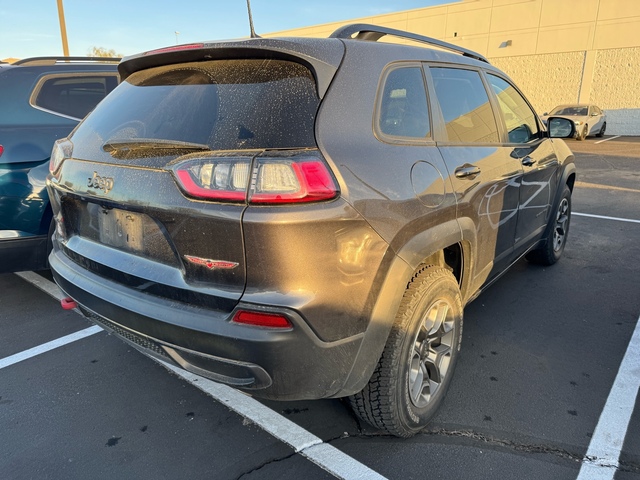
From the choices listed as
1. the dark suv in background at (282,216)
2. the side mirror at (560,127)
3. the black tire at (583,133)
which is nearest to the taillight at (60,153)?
the dark suv in background at (282,216)

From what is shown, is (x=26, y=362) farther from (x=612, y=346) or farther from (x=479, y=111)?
(x=612, y=346)

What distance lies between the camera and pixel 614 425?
94.3 inches

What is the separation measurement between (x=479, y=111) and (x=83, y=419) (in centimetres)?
294

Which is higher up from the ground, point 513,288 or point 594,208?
point 513,288

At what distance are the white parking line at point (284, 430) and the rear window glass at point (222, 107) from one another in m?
1.17

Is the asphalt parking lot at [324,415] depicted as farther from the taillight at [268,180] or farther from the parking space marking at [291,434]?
the taillight at [268,180]

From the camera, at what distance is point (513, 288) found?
4184mm

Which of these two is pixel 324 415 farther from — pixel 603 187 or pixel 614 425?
pixel 603 187

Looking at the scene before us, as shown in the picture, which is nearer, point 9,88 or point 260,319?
point 260,319

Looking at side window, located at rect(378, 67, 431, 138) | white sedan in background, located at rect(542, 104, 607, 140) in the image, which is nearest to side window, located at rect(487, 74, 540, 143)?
side window, located at rect(378, 67, 431, 138)

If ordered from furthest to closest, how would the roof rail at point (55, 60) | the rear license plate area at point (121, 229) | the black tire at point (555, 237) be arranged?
the black tire at point (555, 237) < the roof rail at point (55, 60) < the rear license plate area at point (121, 229)

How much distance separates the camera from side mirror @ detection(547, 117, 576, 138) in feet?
12.9

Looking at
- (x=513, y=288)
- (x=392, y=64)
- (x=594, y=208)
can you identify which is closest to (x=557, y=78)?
(x=594, y=208)

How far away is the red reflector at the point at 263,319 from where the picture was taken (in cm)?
166
